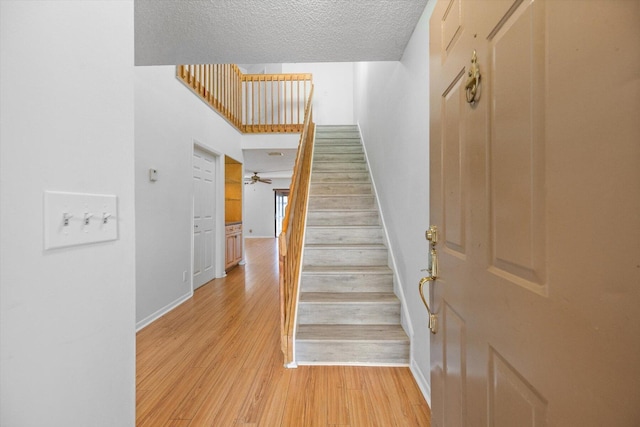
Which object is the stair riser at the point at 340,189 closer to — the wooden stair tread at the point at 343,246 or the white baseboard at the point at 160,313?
the wooden stair tread at the point at 343,246

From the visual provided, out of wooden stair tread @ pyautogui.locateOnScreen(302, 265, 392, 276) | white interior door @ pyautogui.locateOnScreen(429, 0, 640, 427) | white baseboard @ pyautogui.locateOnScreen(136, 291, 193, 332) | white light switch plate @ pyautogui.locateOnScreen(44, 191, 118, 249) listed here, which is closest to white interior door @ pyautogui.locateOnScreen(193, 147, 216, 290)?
white baseboard @ pyautogui.locateOnScreen(136, 291, 193, 332)

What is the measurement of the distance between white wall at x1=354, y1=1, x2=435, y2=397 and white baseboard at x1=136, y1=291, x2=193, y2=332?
251 centimetres

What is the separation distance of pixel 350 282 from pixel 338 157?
2.64m

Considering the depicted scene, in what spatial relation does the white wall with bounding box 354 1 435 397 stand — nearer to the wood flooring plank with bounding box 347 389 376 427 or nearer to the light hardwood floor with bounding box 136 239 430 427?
the light hardwood floor with bounding box 136 239 430 427

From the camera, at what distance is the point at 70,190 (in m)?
0.65

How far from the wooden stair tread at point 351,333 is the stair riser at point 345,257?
2.24ft

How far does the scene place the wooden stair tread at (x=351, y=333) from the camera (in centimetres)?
203

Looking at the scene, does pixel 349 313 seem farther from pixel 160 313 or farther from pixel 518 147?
pixel 160 313

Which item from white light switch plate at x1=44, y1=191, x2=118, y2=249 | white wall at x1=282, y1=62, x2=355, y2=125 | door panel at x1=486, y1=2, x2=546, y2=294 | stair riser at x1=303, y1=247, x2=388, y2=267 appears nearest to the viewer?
door panel at x1=486, y1=2, x2=546, y2=294

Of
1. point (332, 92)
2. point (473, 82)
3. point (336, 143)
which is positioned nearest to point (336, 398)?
point (473, 82)

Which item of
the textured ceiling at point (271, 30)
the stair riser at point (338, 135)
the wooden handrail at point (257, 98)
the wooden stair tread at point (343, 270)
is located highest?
the wooden handrail at point (257, 98)

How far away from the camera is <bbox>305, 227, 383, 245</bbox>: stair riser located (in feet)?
9.82

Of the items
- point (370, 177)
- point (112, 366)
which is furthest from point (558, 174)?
point (370, 177)

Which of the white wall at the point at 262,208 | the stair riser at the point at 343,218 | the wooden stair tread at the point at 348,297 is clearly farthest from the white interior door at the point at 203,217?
the white wall at the point at 262,208
